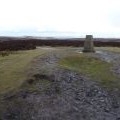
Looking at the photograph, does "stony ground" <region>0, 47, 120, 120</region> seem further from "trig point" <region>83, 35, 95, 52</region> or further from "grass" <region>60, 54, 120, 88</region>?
"trig point" <region>83, 35, 95, 52</region>

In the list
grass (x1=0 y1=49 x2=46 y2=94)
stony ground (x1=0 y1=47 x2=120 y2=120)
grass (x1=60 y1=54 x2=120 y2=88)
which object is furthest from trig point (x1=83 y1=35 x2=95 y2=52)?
stony ground (x1=0 y1=47 x2=120 y2=120)

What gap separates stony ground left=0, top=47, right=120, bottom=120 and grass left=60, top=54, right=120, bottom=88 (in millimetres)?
833

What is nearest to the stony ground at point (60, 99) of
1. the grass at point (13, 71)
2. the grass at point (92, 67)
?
the grass at point (13, 71)

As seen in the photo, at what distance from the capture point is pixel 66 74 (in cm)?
3031

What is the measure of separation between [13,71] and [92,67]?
595 cm

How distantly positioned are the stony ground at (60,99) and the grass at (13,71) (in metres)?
0.68

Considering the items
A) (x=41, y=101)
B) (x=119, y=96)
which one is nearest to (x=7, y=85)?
(x=41, y=101)

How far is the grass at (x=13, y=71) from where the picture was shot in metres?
28.3

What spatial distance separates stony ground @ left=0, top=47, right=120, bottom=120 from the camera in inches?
999

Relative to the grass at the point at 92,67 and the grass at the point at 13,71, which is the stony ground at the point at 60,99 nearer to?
the grass at the point at 13,71

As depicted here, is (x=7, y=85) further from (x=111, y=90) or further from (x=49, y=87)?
(x=111, y=90)

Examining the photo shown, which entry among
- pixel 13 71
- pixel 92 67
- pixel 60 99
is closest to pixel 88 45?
pixel 92 67

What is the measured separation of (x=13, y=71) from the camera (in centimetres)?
3105

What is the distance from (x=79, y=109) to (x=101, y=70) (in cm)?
697
